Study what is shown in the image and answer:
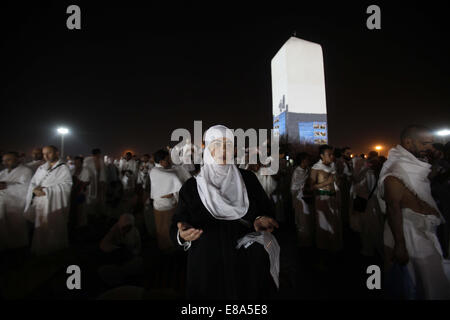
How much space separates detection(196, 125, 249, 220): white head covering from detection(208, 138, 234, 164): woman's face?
27 mm

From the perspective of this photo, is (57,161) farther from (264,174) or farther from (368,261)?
(368,261)

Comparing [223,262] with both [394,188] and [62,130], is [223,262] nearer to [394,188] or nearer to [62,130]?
[394,188]

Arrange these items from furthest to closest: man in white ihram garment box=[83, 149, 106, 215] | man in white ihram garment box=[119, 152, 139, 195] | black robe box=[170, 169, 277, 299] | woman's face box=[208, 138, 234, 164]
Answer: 1. man in white ihram garment box=[119, 152, 139, 195]
2. man in white ihram garment box=[83, 149, 106, 215]
3. woman's face box=[208, 138, 234, 164]
4. black robe box=[170, 169, 277, 299]

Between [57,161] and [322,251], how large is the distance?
556 cm

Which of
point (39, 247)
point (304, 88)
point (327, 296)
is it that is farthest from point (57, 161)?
point (304, 88)

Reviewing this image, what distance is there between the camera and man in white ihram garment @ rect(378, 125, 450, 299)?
6.38 ft

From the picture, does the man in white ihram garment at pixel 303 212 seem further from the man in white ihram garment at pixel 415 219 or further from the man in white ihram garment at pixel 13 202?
the man in white ihram garment at pixel 13 202

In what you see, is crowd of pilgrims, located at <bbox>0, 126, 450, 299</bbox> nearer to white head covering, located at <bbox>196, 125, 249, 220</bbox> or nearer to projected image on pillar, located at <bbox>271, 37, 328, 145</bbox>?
white head covering, located at <bbox>196, 125, 249, 220</bbox>

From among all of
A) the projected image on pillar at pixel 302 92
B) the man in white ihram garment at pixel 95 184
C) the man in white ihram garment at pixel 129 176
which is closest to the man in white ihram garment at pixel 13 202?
the man in white ihram garment at pixel 95 184

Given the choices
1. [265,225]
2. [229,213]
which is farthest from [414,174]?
[229,213]

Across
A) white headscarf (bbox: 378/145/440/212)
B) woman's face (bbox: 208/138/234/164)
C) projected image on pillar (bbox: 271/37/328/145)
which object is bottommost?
white headscarf (bbox: 378/145/440/212)

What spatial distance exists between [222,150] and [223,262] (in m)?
0.86

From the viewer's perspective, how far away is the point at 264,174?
631 cm

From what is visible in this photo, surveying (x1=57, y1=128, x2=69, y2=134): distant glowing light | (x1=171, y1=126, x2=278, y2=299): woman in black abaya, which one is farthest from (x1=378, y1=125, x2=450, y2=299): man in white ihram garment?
(x1=57, y1=128, x2=69, y2=134): distant glowing light
